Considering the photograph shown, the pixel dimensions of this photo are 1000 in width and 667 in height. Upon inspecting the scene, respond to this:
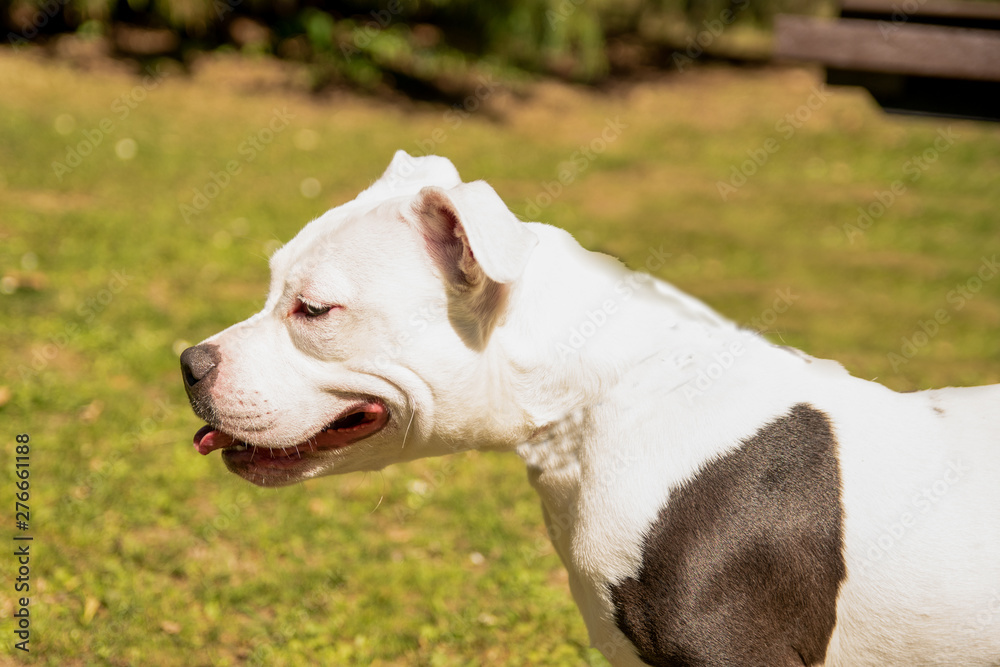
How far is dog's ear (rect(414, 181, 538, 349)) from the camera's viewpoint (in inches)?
88.7

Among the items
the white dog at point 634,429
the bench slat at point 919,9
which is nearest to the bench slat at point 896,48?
the bench slat at point 919,9

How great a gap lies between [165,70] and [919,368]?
10684 millimetres

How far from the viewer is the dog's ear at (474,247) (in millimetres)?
2252

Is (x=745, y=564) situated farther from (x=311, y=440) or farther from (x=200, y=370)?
(x=200, y=370)

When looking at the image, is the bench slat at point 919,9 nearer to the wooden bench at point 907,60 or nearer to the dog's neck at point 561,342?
the wooden bench at point 907,60

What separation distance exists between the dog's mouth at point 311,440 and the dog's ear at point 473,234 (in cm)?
48


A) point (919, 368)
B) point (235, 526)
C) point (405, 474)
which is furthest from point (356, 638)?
point (919, 368)

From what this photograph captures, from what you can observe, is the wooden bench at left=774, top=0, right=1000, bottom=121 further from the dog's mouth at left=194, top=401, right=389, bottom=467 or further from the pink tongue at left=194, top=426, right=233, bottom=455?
the pink tongue at left=194, top=426, right=233, bottom=455

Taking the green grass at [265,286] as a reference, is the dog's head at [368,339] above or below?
above

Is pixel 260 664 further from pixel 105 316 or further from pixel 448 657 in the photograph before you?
pixel 105 316

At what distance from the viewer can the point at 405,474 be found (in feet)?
16.9

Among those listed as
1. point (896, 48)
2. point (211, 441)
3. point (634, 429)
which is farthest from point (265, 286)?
point (634, 429)

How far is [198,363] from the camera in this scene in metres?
2.55

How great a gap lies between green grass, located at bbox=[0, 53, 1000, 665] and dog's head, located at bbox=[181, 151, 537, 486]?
1.52 m
